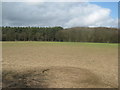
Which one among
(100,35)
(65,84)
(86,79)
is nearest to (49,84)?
(65,84)

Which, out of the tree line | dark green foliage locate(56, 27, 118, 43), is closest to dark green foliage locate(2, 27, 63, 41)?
the tree line

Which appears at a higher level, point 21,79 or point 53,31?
point 53,31

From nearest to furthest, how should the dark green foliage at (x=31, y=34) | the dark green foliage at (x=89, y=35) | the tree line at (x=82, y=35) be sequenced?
1. the tree line at (x=82, y=35)
2. the dark green foliage at (x=89, y=35)
3. the dark green foliage at (x=31, y=34)

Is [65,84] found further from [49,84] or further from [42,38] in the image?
[42,38]

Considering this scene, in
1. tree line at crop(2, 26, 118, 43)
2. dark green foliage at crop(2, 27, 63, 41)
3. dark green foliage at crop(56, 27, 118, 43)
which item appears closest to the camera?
tree line at crop(2, 26, 118, 43)

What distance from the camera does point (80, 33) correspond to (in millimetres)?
37625

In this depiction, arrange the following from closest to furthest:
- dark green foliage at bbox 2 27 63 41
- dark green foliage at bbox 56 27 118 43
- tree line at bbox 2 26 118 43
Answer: tree line at bbox 2 26 118 43, dark green foliage at bbox 56 27 118 43, dark green foliage at bbox 2 27 63 41

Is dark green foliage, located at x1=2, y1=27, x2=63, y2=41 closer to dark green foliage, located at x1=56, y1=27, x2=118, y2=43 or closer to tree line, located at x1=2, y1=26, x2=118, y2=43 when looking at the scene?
tree line, located at x1=2, y1=26, x2=118, y2=43

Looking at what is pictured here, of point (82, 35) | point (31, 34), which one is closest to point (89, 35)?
point (82, 35)

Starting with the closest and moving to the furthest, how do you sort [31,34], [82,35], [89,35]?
[89,35] < [82,35] < [31,34]

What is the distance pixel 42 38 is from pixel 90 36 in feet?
63.2

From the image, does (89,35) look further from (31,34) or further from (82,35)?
(31,34)

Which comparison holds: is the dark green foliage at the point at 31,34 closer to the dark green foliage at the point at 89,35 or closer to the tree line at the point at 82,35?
the tree line at the point at 82,35

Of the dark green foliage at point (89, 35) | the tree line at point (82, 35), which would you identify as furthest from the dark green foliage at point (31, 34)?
the dark green foliage at point (89, 35)
